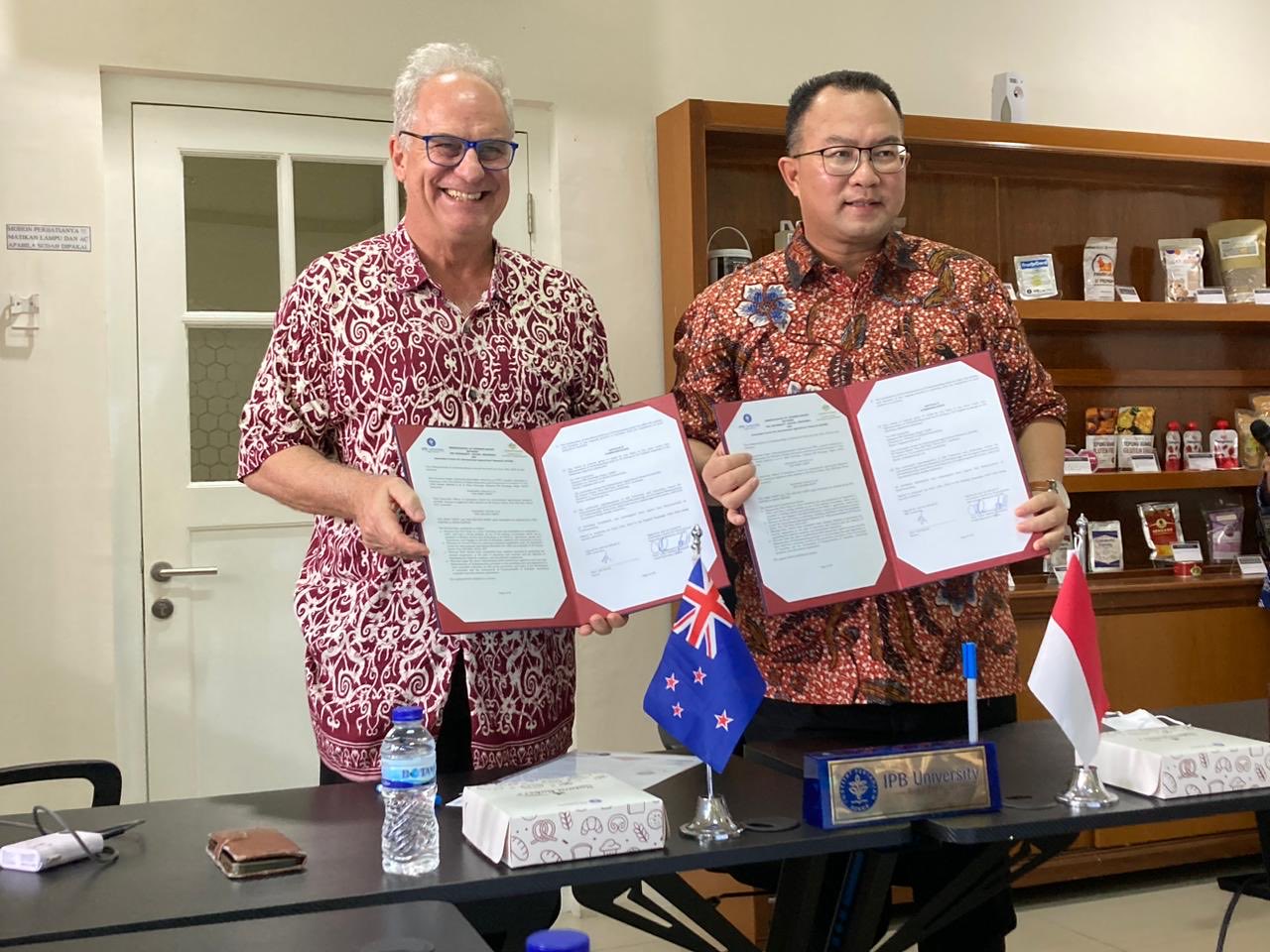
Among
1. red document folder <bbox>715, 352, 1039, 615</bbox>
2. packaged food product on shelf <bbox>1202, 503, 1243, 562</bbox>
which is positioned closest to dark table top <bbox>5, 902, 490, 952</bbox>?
red document folder <bbox>715, 352, 1039, 615</bbox>

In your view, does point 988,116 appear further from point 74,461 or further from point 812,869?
point 812,869

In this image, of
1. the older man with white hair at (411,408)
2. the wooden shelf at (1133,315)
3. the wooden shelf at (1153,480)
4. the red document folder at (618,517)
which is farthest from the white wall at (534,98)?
the red document folder at (618,517)

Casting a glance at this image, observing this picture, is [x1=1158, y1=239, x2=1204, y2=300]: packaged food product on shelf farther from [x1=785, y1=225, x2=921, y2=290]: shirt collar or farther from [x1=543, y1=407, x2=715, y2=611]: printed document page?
[x1=543, y1=407, x2=715, y2=611]: printed document page

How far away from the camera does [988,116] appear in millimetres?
4508

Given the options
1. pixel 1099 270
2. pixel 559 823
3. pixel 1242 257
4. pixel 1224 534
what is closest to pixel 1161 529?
pixel 1224 534

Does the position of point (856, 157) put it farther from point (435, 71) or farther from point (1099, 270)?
point (1099, 270)

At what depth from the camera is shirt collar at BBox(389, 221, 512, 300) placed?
2.02 metres

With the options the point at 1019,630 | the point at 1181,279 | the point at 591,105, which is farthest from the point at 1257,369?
the point at 591,105

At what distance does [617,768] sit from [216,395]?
2.24 m

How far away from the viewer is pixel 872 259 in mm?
2279

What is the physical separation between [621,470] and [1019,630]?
89.7 inches

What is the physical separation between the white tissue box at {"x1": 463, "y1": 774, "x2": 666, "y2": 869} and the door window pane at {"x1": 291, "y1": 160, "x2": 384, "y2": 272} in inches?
99.0

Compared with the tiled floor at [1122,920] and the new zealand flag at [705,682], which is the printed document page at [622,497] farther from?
the tiled floor at [1122,920]

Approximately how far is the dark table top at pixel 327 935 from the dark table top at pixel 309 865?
0.31 metres
